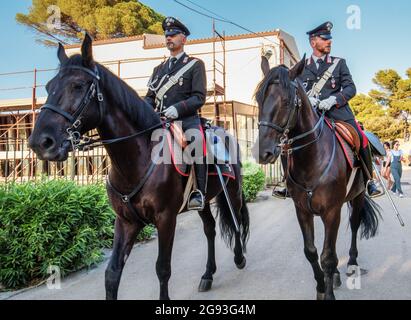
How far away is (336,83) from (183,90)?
74.4 inches

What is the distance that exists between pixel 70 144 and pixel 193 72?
1805 millimetres

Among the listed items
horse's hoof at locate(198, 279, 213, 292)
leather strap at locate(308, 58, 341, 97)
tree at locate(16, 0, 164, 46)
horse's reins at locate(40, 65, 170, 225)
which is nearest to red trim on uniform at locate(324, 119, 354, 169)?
leather strap at locate(308, 58, 341, 97)

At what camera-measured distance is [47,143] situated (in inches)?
108

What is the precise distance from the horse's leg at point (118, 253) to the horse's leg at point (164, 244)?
24cm

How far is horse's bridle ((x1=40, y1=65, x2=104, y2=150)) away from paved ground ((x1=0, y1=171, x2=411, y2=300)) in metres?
2.42

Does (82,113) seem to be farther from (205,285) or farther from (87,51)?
(205,285)

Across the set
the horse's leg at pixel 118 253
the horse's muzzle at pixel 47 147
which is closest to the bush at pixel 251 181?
the horse's leg at pixel 118 253

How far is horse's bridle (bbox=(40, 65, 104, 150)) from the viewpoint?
283 cm

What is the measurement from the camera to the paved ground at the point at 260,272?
457cm

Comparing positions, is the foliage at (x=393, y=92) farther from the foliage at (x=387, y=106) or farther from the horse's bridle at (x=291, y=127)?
the horse's bridle at (x=291, y=127)

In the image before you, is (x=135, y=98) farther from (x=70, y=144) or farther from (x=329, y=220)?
(x=329, y=220)

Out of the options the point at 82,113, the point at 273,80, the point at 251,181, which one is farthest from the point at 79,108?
the point at 251,181

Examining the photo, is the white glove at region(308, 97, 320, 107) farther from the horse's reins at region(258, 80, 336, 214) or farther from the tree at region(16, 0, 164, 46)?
the tree at region(16, 0, 164, 46)

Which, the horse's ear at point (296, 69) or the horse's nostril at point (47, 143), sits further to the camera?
the horse's ear at point (296, 69)
